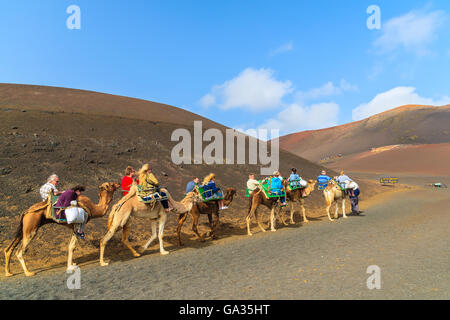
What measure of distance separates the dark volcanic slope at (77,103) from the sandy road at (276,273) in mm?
27371

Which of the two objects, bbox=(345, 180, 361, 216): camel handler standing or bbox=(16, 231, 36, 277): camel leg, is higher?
bbox=(345, 180, 361, 216): camel handler standing

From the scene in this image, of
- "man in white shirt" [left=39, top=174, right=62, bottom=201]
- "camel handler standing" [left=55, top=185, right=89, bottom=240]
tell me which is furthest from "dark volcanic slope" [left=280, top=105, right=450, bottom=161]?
"man in white shirt" [left=39, top=174, right=62, bottom=201]

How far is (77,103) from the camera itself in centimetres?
3428

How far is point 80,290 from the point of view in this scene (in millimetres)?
5922

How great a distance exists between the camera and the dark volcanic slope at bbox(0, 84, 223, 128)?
29656 mm

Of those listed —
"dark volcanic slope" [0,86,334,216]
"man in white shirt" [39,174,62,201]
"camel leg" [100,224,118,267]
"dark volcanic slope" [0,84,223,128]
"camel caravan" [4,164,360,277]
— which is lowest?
"camel leg" [100,224,118,267]

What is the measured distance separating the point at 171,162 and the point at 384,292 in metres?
20.0

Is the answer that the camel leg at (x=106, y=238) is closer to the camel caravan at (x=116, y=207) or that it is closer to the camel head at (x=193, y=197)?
the camel caravan at (x=116, y=207)

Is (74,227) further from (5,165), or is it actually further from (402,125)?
(402,125)

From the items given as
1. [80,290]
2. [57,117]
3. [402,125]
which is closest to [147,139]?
[57,117]

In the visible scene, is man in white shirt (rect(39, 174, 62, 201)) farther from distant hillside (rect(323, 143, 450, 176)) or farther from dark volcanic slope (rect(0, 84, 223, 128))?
distant hillside (rect(323, 143, 450, 176))

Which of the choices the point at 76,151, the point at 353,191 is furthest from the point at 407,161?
the point at 76,151

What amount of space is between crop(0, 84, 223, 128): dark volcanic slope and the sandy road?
89.8 feet

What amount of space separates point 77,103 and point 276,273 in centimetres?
A: 3585
